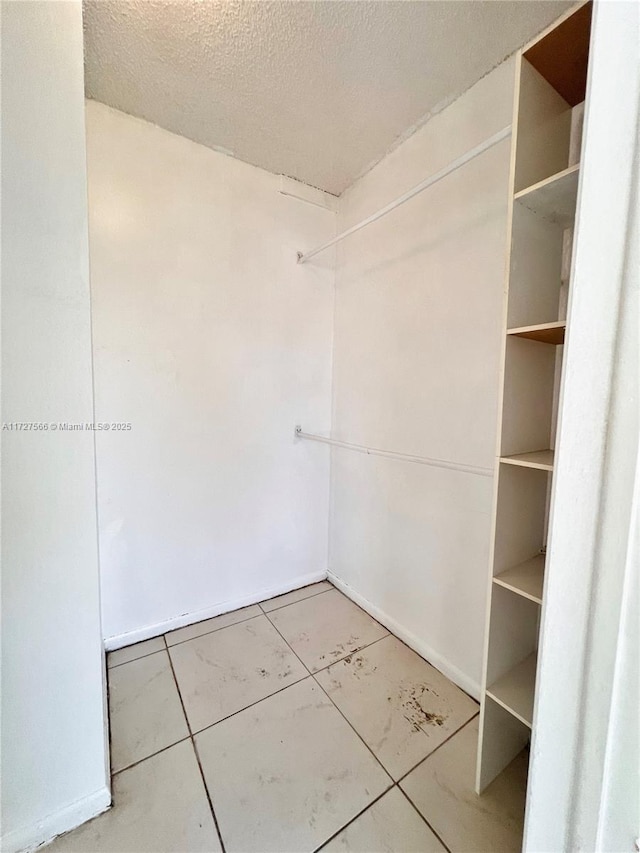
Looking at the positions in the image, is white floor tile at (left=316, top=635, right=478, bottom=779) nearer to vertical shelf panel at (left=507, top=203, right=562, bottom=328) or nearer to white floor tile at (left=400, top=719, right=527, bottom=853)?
white floor tile at (left=400, top=719, right=527, bottom=853)

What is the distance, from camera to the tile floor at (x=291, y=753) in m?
1.08

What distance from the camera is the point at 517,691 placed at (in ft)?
3.67

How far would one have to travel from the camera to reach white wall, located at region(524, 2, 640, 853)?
1.86ft

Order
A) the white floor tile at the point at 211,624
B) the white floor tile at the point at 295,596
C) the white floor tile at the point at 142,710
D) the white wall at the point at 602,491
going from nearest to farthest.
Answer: the white wall at the point at 602,491, the white floor tile at the point at 142,710, the white floor tile at the point at 211,624, the white floor tile at the point at 295,596

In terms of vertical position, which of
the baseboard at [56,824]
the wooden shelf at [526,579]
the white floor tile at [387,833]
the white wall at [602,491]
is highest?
the white wall at [602,491]

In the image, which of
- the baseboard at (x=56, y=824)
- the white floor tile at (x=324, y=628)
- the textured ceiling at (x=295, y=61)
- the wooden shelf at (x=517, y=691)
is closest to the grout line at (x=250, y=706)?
the white floor tile at (x=324, y=628)

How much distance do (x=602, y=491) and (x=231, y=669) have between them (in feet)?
6.06

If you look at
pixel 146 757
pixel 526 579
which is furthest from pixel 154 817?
pixel 526 579

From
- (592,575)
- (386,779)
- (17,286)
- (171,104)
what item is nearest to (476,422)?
(592,575)

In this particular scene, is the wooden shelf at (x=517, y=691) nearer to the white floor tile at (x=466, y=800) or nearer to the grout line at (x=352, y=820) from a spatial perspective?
the white floor tile at (x=466, y=800)

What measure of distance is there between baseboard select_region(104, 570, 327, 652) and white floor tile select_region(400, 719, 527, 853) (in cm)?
129

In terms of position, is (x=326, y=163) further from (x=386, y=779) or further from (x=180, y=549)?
(x=386, y=779)

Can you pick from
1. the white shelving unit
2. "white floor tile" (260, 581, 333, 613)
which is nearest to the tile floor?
the white shelving unit

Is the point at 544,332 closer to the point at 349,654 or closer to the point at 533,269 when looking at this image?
the point at 533,269
